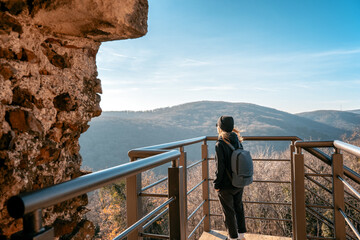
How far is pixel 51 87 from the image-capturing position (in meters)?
1.26

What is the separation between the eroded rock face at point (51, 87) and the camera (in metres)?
1.03

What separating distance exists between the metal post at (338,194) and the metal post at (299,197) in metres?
0.32

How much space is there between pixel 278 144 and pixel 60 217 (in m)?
30.0

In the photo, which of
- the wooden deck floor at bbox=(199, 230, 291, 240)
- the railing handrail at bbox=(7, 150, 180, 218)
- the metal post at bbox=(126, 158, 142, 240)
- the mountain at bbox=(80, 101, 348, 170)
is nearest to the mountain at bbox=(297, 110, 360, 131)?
the mountain at bbox=(80, 101, 348, 170)

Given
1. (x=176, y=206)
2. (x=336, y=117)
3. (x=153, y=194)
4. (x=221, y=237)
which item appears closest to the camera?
(x=176, y=206)

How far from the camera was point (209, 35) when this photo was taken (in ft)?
98.2

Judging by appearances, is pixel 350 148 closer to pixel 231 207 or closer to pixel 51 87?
pixel 231 207

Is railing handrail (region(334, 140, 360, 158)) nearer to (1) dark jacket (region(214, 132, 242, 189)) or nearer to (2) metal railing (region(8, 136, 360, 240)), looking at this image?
(2) metal railing (region(8, 136, 360, 240))

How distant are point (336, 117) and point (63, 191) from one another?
1828 inches

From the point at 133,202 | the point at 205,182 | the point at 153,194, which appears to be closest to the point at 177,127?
the point at 205,182

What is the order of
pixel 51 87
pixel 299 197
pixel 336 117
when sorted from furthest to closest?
pixel 336 117 → pixel 299 197 → pixel 51 87

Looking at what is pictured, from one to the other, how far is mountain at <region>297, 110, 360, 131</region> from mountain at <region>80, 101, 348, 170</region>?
32.4 inches

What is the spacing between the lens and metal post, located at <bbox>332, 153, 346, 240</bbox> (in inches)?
84.2

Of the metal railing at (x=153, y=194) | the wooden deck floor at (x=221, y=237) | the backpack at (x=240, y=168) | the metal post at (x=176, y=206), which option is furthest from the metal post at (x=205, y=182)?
the metal post at (x=176, y=206)
